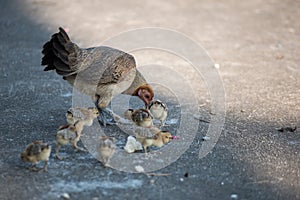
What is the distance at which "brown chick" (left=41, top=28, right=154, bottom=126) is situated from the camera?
523cm

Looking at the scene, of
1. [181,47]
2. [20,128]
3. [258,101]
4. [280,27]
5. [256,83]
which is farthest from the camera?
[280,27]

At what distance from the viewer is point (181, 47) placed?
8.40m

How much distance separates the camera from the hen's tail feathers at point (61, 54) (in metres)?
5.22

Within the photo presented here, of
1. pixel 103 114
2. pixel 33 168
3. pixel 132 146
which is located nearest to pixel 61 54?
pixel 103 114

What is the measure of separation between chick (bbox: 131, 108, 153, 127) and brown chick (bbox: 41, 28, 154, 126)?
574mm

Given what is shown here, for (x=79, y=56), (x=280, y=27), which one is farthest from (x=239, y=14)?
(x=79, y=56)

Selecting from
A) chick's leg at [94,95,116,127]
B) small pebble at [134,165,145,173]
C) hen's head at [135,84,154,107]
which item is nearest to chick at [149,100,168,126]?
hen's head at [135,84,154,107]

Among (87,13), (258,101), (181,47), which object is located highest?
(87,13)

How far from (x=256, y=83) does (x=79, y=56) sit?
254 cm

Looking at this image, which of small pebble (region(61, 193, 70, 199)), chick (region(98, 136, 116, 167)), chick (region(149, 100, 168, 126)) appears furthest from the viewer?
chick (region(149, 100, 168, 126))

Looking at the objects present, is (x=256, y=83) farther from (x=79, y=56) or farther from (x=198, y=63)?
(x=79, y=56)

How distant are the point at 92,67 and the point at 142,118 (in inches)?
33.5

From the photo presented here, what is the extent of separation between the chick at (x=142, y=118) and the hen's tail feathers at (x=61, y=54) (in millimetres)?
838

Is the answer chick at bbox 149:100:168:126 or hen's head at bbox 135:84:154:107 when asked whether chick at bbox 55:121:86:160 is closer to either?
chick at bbox 149:100:168:126
